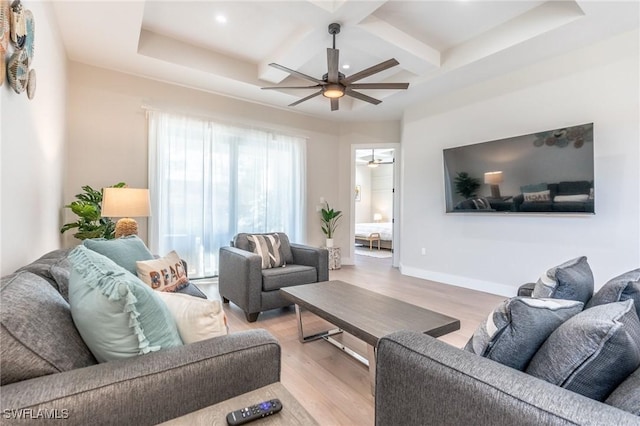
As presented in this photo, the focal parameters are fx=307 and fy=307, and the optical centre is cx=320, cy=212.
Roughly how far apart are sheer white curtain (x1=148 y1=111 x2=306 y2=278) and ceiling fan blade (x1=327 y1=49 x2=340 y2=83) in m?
2.27

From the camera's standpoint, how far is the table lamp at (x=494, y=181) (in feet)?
12.7

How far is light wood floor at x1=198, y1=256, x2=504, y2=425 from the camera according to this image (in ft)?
5.67

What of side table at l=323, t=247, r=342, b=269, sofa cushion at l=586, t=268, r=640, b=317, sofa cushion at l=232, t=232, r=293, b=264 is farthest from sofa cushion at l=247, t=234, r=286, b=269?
sofa cushion at l=586, t=268, r=640, b=317

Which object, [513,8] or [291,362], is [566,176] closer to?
[513,8]

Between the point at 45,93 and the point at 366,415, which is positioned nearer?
the point at 366,415

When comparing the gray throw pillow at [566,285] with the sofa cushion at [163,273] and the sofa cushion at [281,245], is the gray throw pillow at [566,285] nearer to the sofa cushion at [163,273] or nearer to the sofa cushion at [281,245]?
the sofa cushion at [163,273]

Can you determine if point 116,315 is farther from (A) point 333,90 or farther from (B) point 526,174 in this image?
(B) point 526,174

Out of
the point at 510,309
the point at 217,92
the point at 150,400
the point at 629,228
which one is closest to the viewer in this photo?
the point at 150,400

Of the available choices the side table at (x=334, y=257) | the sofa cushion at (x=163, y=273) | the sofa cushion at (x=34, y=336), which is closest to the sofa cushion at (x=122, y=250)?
the sofa cushion at (x=163, y=273)

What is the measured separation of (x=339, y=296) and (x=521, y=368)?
4.84ft

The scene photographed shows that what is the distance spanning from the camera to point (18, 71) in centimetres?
147

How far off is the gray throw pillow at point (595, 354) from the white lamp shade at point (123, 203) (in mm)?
3133

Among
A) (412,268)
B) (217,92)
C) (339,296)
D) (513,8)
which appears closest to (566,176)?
(513,8)

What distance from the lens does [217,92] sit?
4492mm
